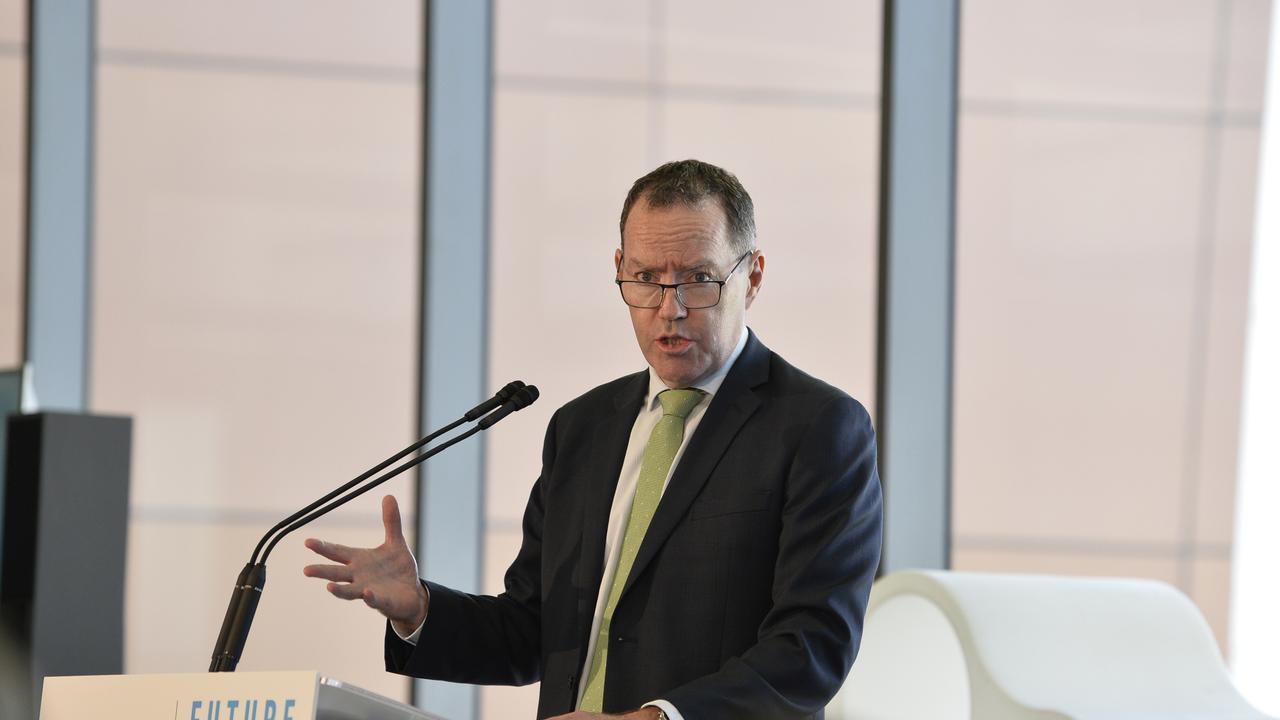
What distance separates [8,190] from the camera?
4043 mm

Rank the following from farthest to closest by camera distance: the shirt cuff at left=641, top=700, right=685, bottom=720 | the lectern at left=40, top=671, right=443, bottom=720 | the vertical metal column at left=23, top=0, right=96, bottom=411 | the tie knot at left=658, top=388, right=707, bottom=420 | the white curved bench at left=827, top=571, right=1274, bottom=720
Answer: the vertical metal column at left=23, top=0, right=96, bottom=411
the white curved bench at left=827, top=571, right=1274, bottom=720
the tie knot at left=658, top=388, right=707, bottom=420
the shirt cuff at left=641, top=700, right=685, bottom=720
the lectern at left=40, top=671, right=443, bottom=720

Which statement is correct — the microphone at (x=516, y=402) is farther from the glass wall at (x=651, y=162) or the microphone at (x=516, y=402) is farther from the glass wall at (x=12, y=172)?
the glass wall at (x=12, y=172)

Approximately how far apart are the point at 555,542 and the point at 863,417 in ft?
1.58

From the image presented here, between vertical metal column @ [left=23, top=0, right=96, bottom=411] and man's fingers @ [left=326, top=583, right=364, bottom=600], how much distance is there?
8.90 ft

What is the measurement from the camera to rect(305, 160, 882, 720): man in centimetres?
168

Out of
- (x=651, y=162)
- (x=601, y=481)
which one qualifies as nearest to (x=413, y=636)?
(x=601, y=481)

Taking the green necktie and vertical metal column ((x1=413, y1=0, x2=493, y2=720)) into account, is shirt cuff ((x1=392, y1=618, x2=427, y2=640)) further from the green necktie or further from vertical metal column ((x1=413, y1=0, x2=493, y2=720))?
vertical metal column ((x1=413, y1=0, x2=493, y2=720))

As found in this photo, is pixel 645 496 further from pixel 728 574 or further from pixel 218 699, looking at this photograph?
pixel 218 699

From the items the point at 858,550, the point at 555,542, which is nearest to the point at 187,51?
the point at 555,542

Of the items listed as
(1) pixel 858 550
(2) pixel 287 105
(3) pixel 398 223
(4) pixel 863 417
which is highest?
(2) pixel 287 105

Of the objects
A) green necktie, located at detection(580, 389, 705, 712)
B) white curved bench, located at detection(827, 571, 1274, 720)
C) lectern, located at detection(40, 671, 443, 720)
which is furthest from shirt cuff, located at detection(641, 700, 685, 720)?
white curved bench, located at detection(827, 571, 1274, 720)

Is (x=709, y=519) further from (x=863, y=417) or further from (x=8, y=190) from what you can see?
(x=8, y=190)

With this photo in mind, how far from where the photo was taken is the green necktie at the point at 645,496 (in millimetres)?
1777

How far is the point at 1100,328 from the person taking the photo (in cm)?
414
